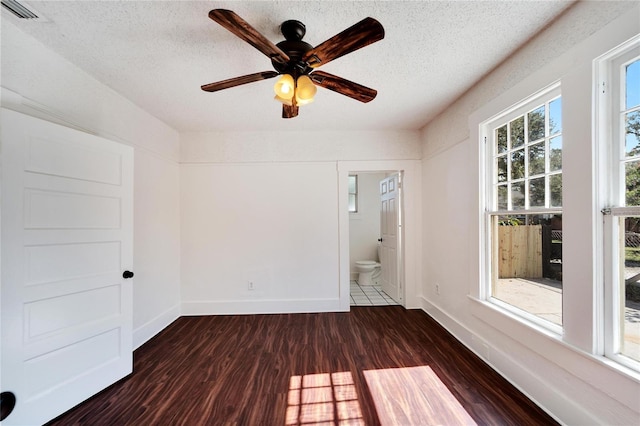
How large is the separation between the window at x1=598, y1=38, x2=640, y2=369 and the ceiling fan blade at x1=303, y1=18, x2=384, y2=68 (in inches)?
48.1

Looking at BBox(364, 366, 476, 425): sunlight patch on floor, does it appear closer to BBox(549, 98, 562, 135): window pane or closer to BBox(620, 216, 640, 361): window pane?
BBox(620, 216, 640, 361): window pane

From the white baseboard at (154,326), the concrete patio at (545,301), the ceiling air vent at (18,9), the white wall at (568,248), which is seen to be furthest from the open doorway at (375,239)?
the ceiling air vent at (18,9)

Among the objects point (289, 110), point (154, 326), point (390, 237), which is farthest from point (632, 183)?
point (154, 326)

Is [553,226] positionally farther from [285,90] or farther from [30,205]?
[30,205]

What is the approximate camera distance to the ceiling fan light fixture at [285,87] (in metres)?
1.48

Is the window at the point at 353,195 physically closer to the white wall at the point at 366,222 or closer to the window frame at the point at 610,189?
the white wall at the point at 366,222

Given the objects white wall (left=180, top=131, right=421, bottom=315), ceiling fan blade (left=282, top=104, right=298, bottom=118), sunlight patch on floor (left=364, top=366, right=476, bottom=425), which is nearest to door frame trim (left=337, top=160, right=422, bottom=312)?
white wall (left=180, top=131, right=421, bottom=315)

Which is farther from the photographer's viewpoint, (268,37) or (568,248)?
(268,37)

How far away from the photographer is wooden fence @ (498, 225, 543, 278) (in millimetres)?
1827

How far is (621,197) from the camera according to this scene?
130 cm

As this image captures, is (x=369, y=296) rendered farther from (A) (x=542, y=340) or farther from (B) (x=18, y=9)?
(B) (x=18, y=9)

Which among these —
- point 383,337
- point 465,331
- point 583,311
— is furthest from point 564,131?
point 383,337

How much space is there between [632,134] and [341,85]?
155cm

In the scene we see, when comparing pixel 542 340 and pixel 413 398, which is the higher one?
pixel 542 340
